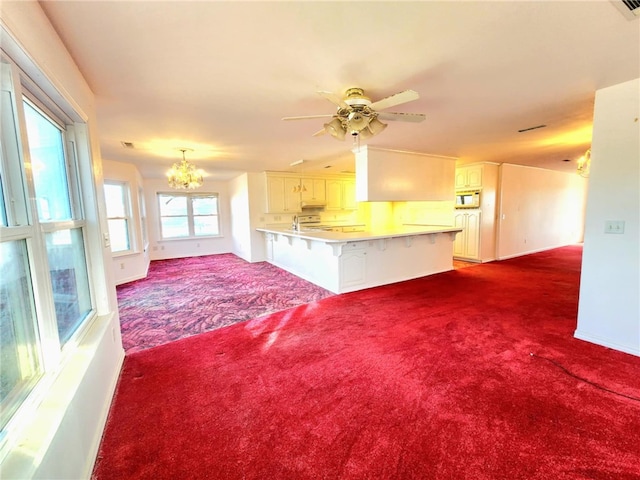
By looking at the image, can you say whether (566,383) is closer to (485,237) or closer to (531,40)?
(531,40)

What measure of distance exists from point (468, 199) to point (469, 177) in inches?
20.5

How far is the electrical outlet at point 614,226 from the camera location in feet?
7.75

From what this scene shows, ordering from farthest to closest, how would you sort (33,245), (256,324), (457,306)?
1. (457,306)
2. (256,324)
3. (33,245)

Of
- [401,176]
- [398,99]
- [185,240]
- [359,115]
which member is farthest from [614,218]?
[185,240]

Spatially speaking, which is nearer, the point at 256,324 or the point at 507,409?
the point at 507,409

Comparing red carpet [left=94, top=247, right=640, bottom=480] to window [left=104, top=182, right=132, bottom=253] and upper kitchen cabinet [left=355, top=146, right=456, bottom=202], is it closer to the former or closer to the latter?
upper kitchen cabinet [left=355, top=146, right=456, bottom=202]

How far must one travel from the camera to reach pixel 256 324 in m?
3.11

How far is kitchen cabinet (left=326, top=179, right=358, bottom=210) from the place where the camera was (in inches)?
293

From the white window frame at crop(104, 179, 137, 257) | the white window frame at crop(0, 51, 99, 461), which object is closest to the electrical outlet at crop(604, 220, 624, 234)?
the white window frame at crop(0, 51, 99, 461)

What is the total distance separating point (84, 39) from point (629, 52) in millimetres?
3479

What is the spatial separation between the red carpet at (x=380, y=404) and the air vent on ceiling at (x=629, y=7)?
7.63 ft

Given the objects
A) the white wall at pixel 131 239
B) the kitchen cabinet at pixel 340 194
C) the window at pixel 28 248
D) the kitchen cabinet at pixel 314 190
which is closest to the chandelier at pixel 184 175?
the white wall at pixel 131 239

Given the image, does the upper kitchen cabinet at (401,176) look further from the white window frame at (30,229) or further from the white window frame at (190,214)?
the white window frame at (190,214)

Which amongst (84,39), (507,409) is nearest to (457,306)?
(507,409)
